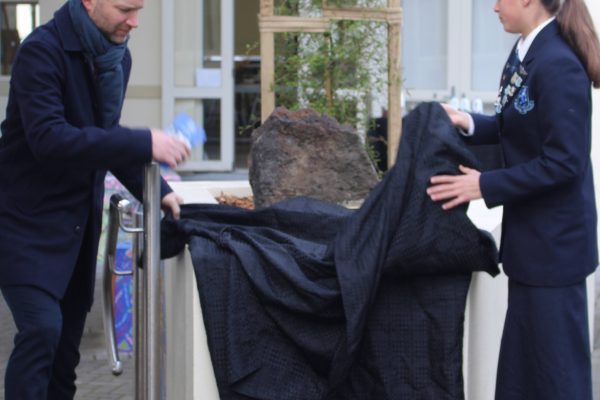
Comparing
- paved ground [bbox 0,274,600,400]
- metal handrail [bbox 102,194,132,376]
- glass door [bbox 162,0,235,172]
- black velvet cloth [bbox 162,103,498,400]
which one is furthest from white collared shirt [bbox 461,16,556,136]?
glass door [bbox 162,0,235,172]

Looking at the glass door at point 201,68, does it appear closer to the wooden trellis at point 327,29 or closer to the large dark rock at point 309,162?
the wooden trellis at point 327,29

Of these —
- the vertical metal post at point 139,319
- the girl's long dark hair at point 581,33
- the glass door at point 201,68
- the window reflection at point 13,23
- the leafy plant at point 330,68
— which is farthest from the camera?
the window reflection at point 13,23

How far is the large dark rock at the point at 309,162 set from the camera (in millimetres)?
5254

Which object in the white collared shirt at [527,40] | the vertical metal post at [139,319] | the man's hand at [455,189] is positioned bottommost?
the vertical metal post at [139,319]

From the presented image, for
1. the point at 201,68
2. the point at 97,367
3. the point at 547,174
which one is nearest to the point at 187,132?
the point at 547,174

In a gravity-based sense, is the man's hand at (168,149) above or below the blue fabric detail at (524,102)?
below

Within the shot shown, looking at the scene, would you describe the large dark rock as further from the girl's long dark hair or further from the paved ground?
the girl's long dark hair

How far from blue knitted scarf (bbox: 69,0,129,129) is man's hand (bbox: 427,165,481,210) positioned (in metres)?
1.15

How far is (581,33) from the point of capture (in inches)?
136

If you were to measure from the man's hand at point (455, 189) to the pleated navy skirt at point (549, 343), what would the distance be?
0.30 m

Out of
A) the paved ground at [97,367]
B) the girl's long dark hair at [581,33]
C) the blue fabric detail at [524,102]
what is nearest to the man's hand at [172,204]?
the blue fabric detail at [524,102]

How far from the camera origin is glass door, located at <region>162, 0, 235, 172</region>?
46.0 feet

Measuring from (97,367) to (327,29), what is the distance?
92.0 inches

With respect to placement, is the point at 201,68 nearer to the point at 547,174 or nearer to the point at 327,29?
the point at 327,29
